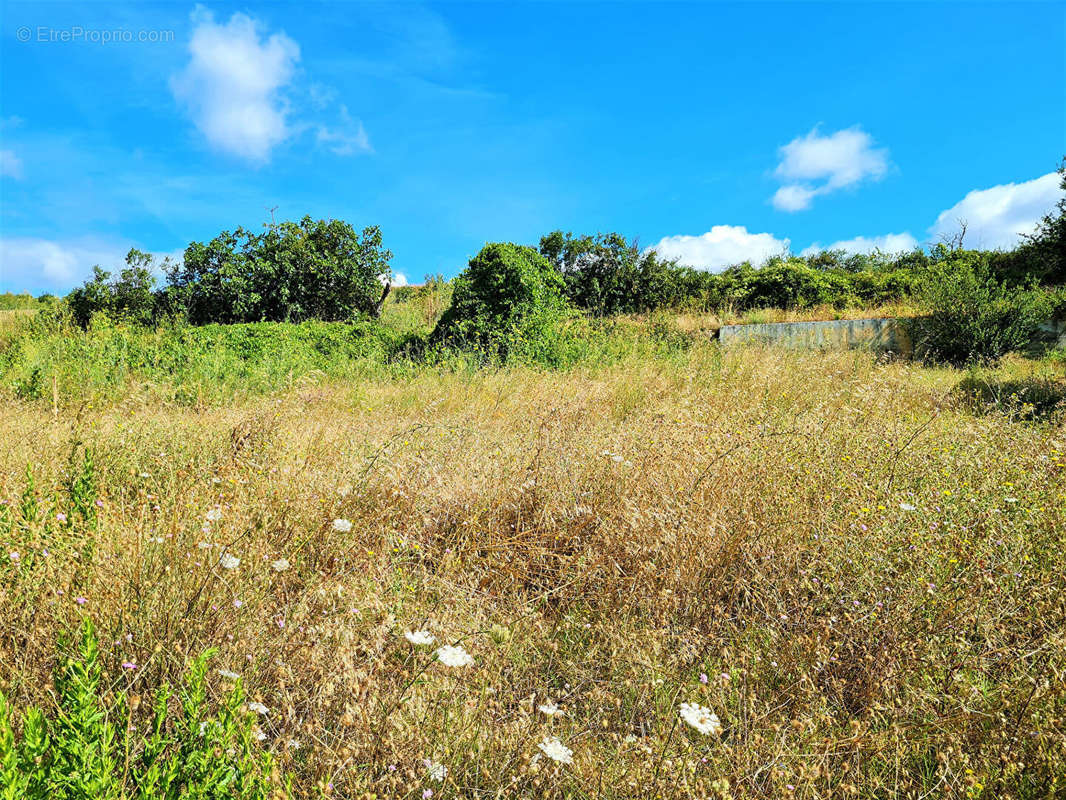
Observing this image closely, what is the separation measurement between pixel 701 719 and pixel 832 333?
11.7 metres

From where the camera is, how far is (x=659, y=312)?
45.8 feet

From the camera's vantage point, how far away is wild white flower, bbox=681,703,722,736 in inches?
51.6

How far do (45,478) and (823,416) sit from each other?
4889mm

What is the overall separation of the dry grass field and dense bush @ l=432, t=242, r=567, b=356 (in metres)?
6.83

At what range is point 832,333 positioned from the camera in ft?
37.7

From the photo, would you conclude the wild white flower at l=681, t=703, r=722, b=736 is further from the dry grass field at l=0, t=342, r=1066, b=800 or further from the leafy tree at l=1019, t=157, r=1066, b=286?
the leafy tree at l=1019, t=157, r=1066, b=286

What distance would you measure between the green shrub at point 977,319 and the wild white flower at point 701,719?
11608 mm

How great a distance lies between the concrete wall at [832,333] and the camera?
37.2 feet

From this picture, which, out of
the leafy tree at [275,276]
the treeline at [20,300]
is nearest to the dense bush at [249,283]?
the leafy tree at [275,276]

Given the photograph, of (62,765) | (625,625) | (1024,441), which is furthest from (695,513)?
(1024,441)

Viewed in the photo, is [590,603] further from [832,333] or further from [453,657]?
[832,333]

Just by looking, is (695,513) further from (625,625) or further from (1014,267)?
(1014,267)

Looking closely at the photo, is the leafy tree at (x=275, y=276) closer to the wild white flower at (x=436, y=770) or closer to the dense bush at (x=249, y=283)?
the dense bush at (x=249, y=283)

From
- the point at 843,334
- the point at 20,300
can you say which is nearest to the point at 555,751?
the point at 843,334
